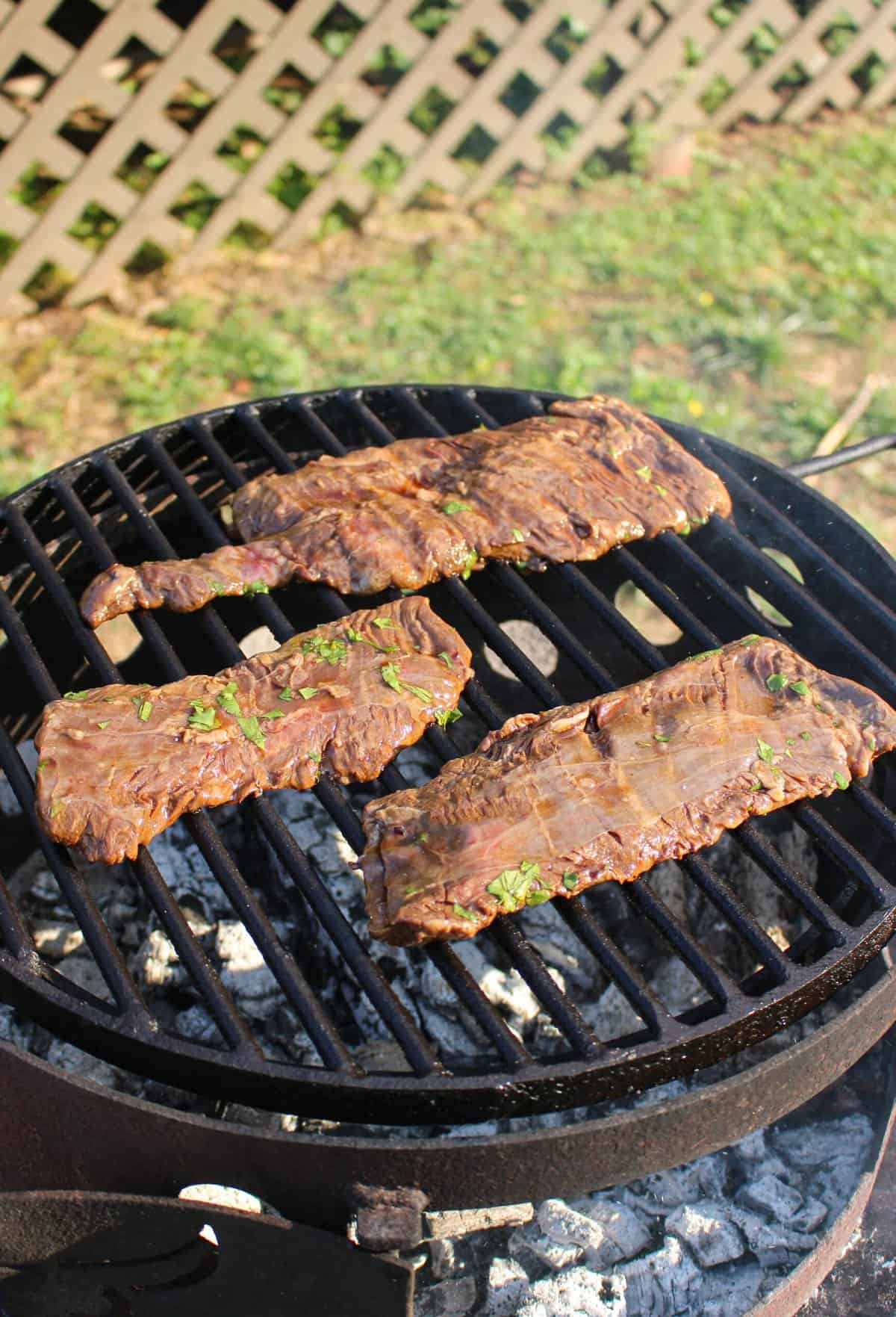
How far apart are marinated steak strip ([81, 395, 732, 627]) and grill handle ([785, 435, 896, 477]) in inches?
16.2

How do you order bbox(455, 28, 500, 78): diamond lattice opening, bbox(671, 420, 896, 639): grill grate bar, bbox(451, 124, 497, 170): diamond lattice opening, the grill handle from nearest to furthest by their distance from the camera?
1. bbox(671, 420, 896, 639): grill grate bar
2. the grill handle
3. bbox(451, 124, 497, 170): diamond lattice opening
4. bbox(455, 28, 500, 78): diamond lattice opening

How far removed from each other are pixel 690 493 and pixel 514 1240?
2.17 m

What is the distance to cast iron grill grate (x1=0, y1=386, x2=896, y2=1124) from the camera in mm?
2502

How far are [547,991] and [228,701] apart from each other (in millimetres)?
1106

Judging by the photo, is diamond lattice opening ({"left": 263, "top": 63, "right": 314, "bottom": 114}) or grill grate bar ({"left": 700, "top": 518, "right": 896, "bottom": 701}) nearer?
grill grate bar ({"left": 700, "top": 518, "right": 896, "bottom": 701})

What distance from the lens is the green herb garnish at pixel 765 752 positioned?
3.04m

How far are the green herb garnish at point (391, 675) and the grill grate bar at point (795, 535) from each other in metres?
1.19

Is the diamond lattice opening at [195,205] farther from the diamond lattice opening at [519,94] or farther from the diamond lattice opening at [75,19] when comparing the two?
the diamond lattice opening at [519,94]

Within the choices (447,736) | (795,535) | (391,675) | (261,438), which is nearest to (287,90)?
(261,438)

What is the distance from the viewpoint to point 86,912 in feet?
9.04

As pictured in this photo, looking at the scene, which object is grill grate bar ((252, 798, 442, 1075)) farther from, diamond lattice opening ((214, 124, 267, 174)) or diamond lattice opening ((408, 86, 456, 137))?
diamond lattice opening ((408, 86, 456, 137))

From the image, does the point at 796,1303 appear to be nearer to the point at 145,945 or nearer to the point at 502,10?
the point at 145,945

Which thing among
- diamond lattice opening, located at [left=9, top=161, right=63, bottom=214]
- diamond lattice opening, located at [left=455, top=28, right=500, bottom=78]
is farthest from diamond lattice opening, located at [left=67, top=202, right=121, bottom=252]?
diamond lattice opening, located at [left=455, top=28, right=500, bottom=78]

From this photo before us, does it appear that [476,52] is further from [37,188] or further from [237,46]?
[37,188]
